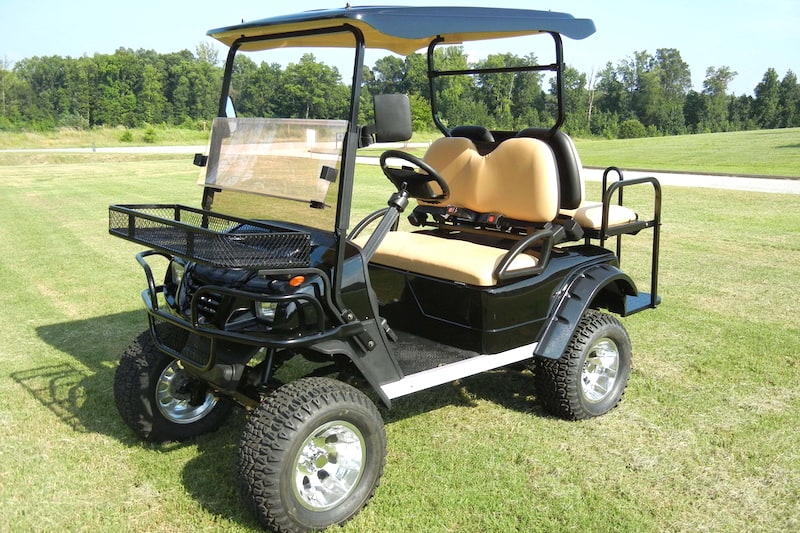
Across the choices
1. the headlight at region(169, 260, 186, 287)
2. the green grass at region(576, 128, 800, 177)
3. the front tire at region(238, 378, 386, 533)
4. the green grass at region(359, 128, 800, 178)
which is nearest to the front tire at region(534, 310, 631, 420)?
the front tire at region(238, 378, 386, 533)

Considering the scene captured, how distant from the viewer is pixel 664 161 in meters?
27.8

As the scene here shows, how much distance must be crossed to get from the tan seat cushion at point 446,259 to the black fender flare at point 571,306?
0.28 m

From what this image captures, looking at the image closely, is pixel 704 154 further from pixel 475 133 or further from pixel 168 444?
pixel 168 444

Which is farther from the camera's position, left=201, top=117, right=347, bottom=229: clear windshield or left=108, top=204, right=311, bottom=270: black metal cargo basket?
left=201, top=117, right=347, bottom=229: clear windshield

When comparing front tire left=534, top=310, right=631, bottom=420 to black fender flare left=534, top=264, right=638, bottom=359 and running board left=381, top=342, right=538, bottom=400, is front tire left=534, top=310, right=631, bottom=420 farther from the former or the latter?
running board left=381, top=342, right=538, bottom=400

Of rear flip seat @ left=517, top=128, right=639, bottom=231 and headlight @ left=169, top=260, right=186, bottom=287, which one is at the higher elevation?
rear flip seat @ left=517, top=128, right=639, bottom=231

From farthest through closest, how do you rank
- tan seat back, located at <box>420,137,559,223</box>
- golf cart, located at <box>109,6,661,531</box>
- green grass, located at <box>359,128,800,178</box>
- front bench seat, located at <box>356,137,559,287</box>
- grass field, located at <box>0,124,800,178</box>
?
grass field, located at <box>0,124,800,178</box> → green grass, located at <box>359,128,800,178</box> → tan seat back, located at <box>420,137,559,223</box> → front bench seat, located at <box>356,137,559,287</box> → golf cart, located at <box>109,6,661,531</box>

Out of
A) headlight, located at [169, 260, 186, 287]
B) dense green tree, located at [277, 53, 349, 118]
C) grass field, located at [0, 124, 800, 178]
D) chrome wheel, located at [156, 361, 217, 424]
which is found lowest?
chrome wheel, located at [156, 361, 217, 424]

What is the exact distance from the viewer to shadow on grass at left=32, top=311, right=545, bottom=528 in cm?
331

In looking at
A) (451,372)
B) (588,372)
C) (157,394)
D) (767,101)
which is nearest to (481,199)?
(588,372)

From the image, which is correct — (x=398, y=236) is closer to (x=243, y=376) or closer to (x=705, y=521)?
(x=243, y=376)

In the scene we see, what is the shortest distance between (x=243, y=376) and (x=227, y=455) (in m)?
0.53

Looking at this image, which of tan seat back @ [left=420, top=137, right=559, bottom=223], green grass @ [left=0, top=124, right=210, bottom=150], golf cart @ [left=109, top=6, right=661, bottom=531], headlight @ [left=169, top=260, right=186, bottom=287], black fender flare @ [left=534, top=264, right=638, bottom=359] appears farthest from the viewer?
green grass @ [left=0, top=124, right=210, bottom=150]

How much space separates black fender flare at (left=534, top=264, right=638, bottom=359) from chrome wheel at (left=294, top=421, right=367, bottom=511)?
123 centimetres
